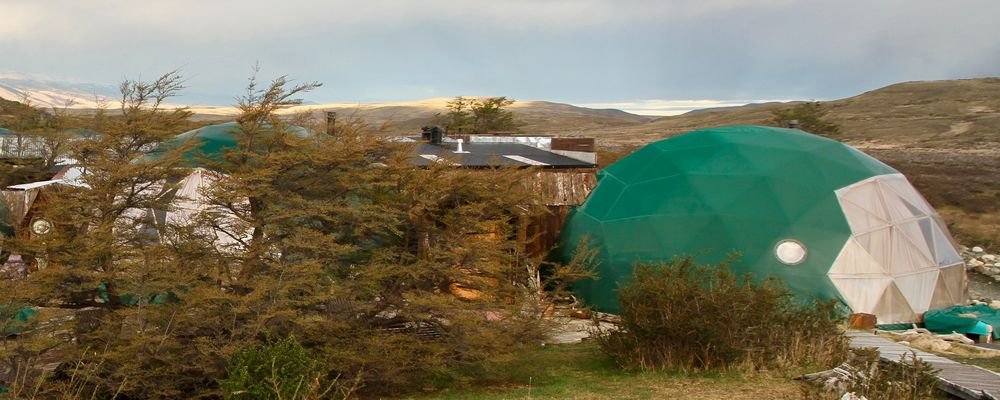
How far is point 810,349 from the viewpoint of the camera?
1023 cm

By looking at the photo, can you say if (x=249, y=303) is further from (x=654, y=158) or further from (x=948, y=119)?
(x=948, y=119)

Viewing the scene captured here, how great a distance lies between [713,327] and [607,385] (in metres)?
1.52

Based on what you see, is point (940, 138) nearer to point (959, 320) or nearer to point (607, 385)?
point (959, 320)

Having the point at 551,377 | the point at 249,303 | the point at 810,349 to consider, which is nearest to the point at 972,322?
the point at 810,349

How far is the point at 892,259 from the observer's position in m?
15.4

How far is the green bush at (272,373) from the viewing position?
27.1ft

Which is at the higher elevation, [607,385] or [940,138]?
[940,138]

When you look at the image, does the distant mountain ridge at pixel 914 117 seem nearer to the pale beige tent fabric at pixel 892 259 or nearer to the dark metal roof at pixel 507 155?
the dark metal roof at pixel 507 155

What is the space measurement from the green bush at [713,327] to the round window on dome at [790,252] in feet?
13.9

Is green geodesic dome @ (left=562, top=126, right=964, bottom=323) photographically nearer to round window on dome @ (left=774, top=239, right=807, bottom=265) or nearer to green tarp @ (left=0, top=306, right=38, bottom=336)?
round window on dome @ (left=774, top=239, right=807, bottom=265)

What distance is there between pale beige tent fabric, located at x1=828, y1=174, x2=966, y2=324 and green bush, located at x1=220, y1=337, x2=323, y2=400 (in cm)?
1015

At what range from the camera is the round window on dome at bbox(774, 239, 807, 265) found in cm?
1495

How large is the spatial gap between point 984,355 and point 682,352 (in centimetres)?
513

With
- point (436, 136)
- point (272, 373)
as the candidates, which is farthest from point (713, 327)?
point (436, 136)
